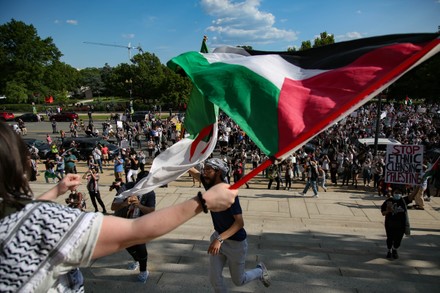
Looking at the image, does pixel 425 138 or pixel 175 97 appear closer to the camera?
pixel 425 138

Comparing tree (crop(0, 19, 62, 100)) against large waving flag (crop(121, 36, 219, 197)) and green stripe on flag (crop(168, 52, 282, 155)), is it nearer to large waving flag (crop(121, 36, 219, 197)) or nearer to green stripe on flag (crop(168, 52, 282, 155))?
large waving flag (crop(121, 36, 219, 197))

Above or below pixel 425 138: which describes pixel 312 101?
above

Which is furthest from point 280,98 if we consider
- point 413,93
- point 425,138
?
point 413,93

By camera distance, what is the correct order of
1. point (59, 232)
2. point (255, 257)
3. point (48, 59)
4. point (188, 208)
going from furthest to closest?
point (48, 59) < point (255, 257) < point (188, 208) < point (59, 232)

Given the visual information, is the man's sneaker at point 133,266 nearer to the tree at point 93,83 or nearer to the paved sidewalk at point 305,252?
the paved sidewalk at point 305,252

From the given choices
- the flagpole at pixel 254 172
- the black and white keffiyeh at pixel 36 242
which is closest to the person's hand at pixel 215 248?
the flagpole at pixel 254 172

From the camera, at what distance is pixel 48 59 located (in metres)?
63.3

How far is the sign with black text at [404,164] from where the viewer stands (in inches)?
345

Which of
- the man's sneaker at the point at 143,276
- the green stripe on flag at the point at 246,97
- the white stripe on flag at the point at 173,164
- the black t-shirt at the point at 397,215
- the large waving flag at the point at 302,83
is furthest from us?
the black t-shirt at the point at 397,215

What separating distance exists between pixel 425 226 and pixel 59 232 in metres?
10.6

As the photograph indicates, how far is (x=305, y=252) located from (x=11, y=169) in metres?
5.94

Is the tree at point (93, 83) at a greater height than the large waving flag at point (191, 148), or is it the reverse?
the tree at point (93, 83)

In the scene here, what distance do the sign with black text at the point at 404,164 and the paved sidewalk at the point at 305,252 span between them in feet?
4.76

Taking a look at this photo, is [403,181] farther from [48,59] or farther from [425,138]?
[48,59]
